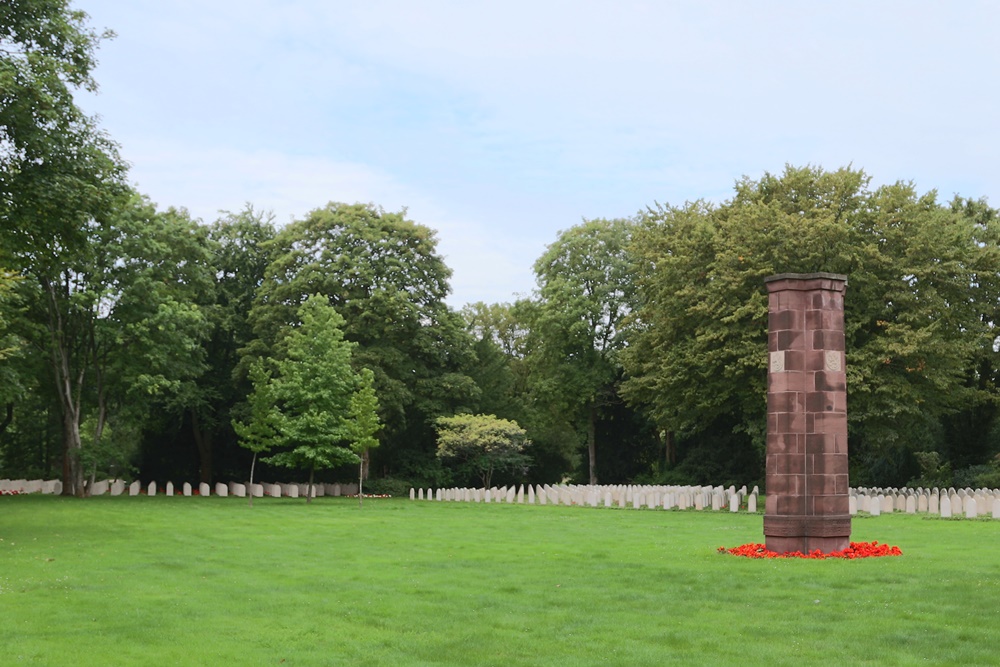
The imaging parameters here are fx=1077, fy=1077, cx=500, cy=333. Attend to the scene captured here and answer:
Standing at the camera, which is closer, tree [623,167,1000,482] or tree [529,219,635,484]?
tree [623,167,1000,482]

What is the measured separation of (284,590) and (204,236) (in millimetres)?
40987

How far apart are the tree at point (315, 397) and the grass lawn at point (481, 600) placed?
63.2 ft

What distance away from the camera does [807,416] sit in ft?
66.8

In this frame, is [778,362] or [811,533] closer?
[811,533]

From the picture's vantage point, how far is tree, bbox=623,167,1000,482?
128ft

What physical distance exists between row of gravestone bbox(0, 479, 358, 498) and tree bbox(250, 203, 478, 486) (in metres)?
4.36

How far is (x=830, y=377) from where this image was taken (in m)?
20.4

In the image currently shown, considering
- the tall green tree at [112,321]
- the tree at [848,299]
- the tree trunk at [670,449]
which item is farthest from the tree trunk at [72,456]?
the tree trunk at [670,449]

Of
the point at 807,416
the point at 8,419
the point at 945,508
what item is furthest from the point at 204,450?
the point at 807,416

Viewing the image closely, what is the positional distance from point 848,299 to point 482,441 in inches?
780

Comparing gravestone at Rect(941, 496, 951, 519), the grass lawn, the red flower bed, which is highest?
gravestone at Rect(941, 496, 951, 519)

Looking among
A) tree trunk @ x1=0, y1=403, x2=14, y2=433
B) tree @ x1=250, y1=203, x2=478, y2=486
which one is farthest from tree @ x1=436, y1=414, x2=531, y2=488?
tree trunk @ x1=0, y1=403, x2=14, y2=433

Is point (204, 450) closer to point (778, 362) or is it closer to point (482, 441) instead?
point (482, 441)

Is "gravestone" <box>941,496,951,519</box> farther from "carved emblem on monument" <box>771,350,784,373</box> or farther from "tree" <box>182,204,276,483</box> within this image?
"tree" <box>182,204,276,483</box>
